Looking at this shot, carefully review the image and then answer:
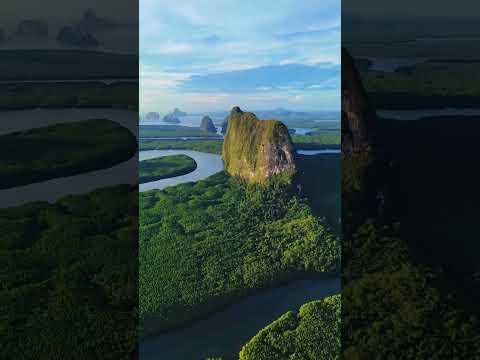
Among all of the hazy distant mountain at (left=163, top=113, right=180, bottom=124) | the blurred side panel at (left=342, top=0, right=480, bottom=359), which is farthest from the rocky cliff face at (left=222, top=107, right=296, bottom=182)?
the blurred side panel at (left=342, top=0, right=480, bottom=359)

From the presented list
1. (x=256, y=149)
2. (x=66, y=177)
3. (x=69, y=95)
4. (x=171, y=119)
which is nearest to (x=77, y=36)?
(x=69, y=95)

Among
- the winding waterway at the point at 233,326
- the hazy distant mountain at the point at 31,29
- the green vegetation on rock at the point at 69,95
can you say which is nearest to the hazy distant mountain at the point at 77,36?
the hazy distant mountain at the point at 31,29

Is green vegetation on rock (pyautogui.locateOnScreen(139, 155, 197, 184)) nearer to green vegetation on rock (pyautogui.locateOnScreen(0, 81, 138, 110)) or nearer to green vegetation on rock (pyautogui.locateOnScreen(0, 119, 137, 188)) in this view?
green vegetation on rock (pyautogui.locateOnScreen(0, 119, 137, 188))

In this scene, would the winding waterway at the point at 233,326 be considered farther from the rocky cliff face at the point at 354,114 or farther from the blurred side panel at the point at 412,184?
the rocky cliff face at the point at 354,114

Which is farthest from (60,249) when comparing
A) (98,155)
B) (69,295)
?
(98,155)

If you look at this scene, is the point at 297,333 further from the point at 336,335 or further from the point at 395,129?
the point at 395,129

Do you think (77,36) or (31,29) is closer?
(31,29)

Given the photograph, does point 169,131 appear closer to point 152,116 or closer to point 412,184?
point 152,116
